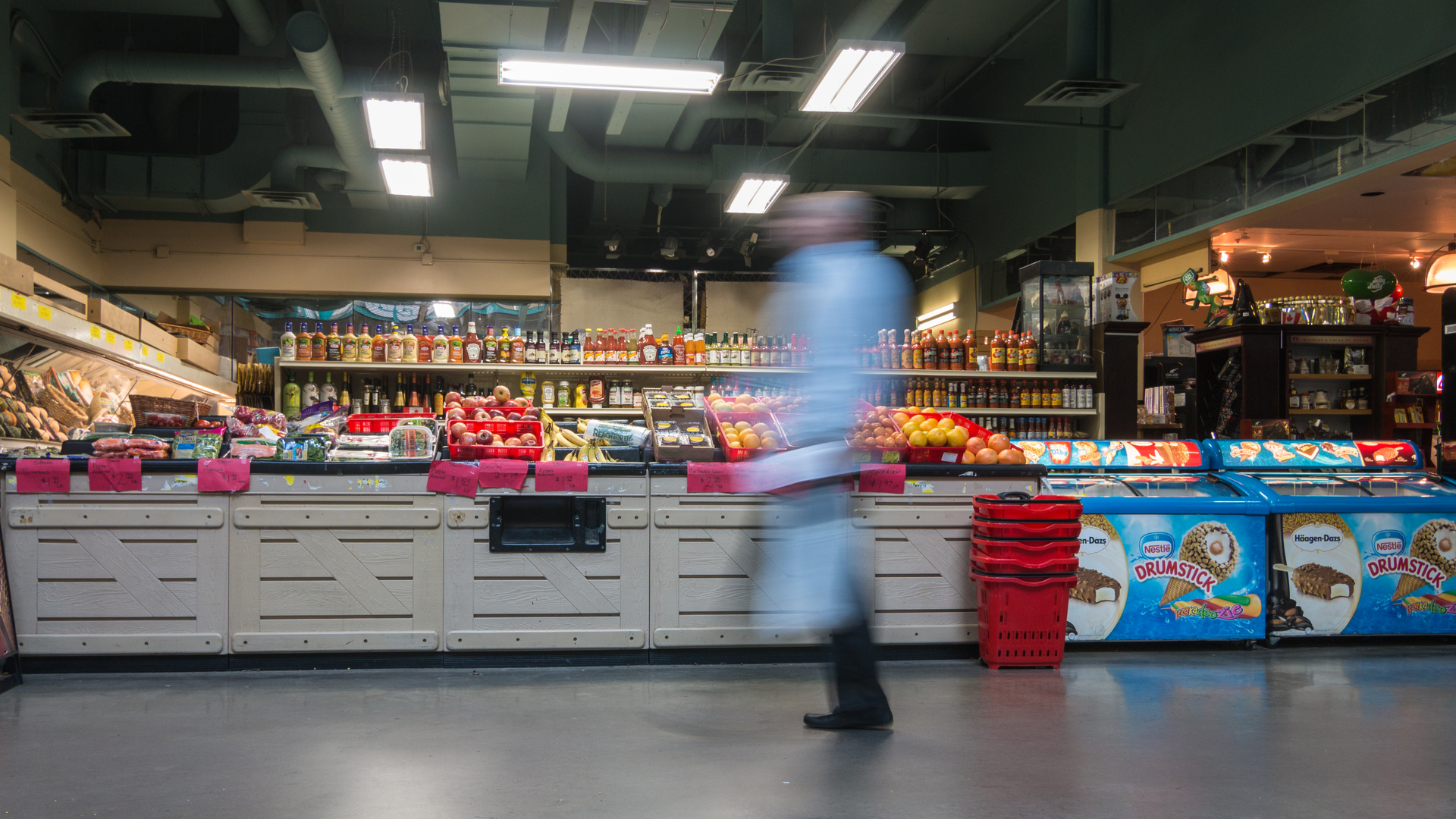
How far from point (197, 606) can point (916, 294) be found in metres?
14.2

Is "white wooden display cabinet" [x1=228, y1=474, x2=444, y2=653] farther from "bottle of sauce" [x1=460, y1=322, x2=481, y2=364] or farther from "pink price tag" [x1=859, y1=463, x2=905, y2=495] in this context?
"bottle of sauce" [x1=460, y1=322, x2=481, y2=364]

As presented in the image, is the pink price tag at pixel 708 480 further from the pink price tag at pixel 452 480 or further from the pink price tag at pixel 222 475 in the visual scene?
the pink price tag at pixel 222 475

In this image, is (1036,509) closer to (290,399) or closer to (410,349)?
(410,349)

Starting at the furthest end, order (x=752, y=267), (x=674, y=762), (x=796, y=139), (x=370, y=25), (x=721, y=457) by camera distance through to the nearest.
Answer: (x=752, y=267), (x=796, y=139), (x=370, y=25), (x=721, y=457), (x=674, y=762)

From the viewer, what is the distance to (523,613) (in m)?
4.12

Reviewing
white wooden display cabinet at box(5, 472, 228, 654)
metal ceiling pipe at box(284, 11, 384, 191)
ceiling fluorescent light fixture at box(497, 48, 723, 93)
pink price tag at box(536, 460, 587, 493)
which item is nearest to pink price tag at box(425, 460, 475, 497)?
pink price tag at box(536, 460, 587, 493)

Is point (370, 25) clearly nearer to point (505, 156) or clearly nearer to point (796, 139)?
point (505, 156)

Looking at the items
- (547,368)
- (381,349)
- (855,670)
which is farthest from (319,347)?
(855,670)

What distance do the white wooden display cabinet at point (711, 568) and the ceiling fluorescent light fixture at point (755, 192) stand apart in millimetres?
5891

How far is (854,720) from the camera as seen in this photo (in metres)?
3.15

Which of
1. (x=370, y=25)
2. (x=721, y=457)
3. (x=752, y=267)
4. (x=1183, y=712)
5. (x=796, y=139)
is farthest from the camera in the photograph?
(x=752, y=267)

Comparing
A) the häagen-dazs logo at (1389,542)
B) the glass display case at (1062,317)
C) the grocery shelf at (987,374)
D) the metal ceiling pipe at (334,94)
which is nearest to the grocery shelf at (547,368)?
the grocery shelf at (987,374)

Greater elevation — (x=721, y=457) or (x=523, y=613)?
(x=721, y=457)

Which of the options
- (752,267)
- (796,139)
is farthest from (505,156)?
(752,267)
